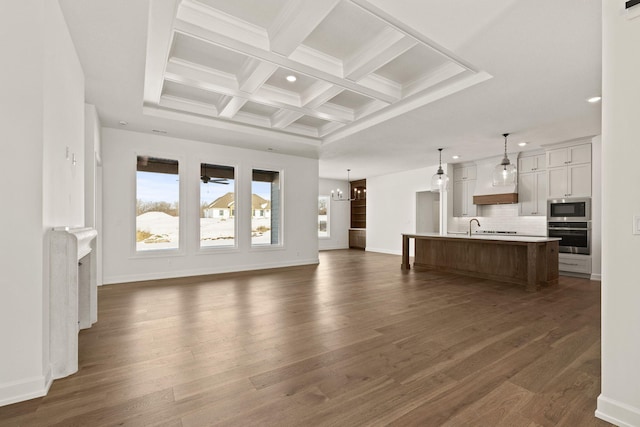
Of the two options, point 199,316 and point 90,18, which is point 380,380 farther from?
point 90,18

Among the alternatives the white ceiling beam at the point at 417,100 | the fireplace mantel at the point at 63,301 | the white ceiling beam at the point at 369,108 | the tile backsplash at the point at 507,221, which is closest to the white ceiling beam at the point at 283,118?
the white ceiling beam at the point at 369,108

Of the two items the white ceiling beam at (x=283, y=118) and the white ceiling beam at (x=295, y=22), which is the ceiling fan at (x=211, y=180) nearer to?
the white ceiling beam at (x=283, y=118)

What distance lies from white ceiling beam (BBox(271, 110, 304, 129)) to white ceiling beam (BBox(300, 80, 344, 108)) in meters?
0.45

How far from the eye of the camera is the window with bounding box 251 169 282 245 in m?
7.33

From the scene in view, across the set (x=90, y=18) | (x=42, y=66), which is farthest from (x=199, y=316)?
(x=90, y=18)

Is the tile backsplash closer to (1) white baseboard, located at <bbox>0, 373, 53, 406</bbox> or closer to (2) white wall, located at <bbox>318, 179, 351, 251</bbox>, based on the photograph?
(2) white wall, located at <bbox>318, 179, 351, 251</bbox>

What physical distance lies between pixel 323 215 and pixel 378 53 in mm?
9158

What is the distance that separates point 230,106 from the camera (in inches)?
190

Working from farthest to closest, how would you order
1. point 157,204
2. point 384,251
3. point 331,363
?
point 384,251
point 157,204
point 331,363

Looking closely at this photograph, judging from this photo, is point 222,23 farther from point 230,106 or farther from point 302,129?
point 302,129

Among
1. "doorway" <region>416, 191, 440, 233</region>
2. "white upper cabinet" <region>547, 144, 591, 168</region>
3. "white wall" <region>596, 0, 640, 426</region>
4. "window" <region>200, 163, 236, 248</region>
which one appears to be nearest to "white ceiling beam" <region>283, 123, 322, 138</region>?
"window" <region>200, 163, 236, 248</region>

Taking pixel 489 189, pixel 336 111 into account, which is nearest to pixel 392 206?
pixel 489 189

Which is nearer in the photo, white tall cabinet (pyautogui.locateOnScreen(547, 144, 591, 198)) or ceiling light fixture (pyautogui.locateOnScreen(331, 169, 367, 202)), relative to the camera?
white tall cabinet (pyautogui.locateOnScreen(547, 144, 591, 198))

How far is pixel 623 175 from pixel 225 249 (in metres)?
6.42
